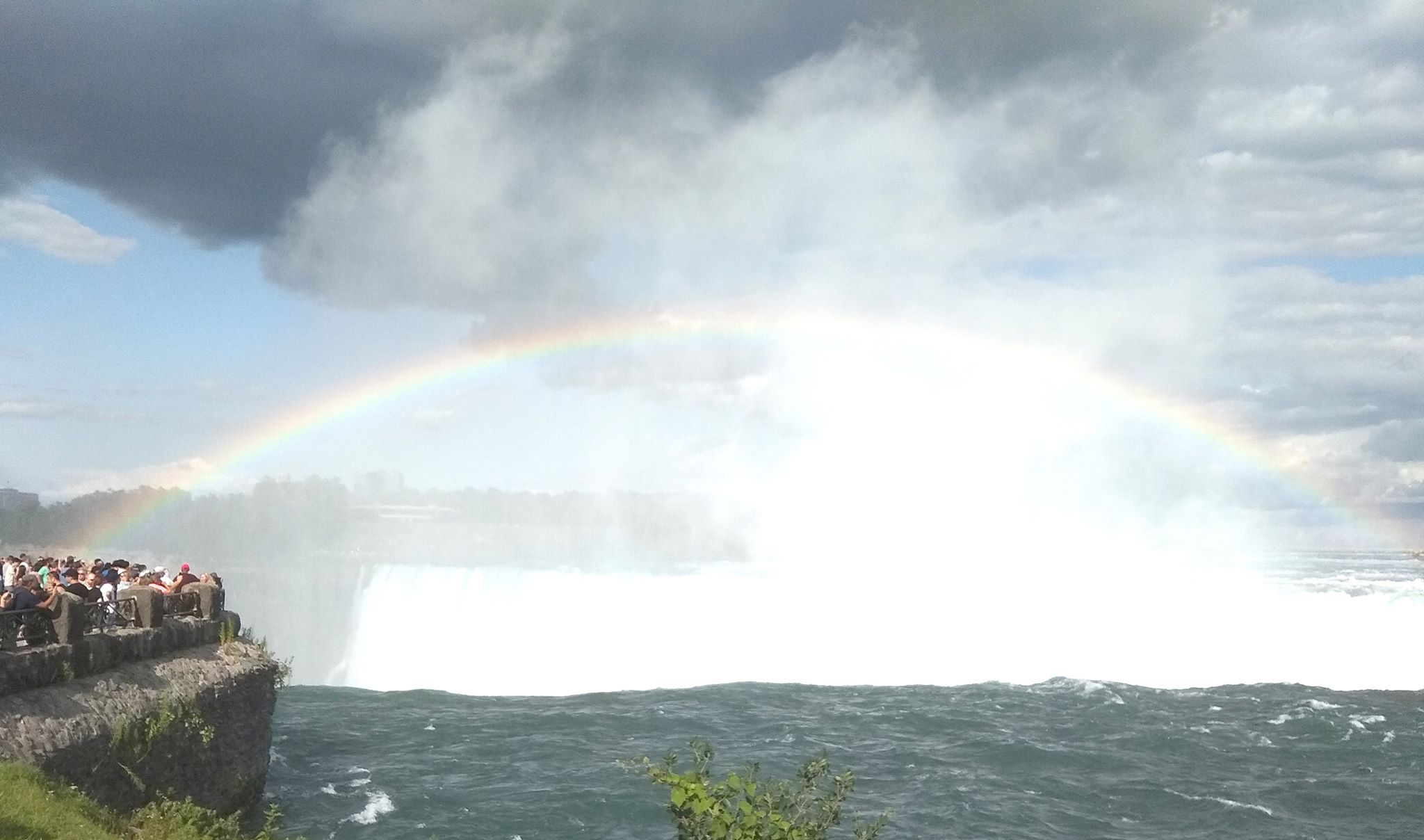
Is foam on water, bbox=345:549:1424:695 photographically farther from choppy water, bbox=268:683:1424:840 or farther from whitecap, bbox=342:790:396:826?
whitecap, bbox=342:790:396:826

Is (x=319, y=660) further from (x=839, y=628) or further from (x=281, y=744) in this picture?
(x=281, y=744)

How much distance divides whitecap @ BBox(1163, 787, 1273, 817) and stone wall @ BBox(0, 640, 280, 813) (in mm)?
17829

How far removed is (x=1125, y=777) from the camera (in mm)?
23688

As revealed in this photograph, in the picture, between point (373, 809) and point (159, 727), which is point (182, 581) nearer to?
point (373, 809)

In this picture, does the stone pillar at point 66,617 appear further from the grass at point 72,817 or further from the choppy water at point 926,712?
the choppy water at point 926,712

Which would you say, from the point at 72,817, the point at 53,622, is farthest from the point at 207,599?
the point at 72,817

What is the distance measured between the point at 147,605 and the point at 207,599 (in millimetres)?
3272

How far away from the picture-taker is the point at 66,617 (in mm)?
12828

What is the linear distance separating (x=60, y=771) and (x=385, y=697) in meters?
24.4

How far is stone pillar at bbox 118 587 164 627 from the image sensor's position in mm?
15523

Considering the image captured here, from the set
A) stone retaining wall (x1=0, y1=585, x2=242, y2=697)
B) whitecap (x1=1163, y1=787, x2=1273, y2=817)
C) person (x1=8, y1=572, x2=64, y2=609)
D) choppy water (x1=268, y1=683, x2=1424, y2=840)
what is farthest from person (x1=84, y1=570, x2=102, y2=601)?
whitecap (x1=1163, y1=787, x2=1273, y2=817)

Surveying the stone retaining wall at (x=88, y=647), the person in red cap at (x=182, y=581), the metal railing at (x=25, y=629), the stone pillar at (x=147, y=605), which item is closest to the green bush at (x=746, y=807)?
the stone retaining wall at (x=88, y=647)

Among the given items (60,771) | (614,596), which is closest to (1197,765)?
(60,771)

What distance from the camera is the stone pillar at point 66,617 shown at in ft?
41.7
